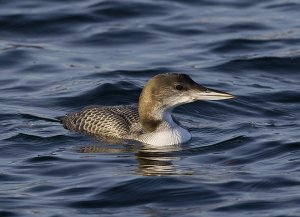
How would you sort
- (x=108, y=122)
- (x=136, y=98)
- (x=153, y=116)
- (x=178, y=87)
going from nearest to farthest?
1. (x=178, y=87)
2. (x=153, y=116)
3. (x=108, y=122)
4. (x=136, y=98)

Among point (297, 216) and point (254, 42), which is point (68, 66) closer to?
point (254, 42)

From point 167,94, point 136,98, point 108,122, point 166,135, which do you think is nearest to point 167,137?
point 166,135

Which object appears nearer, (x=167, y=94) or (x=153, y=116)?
(x=167, y=94)

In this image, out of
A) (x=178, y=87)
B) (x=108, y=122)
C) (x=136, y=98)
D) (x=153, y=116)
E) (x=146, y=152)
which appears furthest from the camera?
(x=136, y=98)

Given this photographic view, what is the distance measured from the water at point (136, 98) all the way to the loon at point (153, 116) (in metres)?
0.18

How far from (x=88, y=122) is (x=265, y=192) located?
3.26 meters

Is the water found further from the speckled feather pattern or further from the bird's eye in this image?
the bird's eye

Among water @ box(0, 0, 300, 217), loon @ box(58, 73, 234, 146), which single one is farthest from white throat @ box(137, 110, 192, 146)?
water @ box(0, 0, 300, 217)

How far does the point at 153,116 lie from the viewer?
44.7 ft

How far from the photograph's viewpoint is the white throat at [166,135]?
1350cm

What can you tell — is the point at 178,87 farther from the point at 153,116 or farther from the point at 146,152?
the point at 146,152

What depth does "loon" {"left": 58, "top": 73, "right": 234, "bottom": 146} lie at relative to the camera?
44.0 ft

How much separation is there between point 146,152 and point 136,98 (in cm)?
285

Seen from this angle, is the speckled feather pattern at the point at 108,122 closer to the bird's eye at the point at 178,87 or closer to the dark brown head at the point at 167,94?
the dark brown head at the point at 167,94
